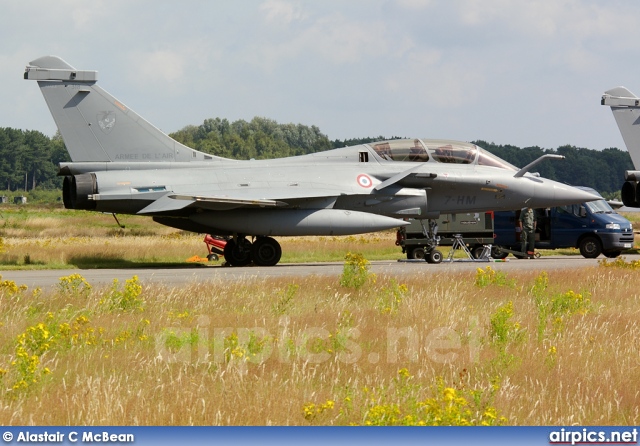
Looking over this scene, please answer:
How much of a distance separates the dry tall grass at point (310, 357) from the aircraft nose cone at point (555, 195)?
11.6m

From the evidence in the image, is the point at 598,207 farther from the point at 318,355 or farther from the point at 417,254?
the point at 318,355

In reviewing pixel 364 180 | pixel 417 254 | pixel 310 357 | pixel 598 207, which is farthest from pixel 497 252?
pixel 310 357

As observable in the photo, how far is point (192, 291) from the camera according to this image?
14070 millimetres

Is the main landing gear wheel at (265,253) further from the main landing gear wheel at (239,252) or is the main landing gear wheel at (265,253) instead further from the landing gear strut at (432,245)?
the landing gear strut at (432,245)

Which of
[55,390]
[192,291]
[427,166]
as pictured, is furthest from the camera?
[427,166]

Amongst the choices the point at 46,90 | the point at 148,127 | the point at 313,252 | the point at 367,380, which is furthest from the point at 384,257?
the point at 367,380

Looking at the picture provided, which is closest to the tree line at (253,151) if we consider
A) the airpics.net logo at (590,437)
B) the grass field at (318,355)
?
the grass field at (318,355)

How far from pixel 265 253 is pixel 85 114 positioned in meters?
5.64

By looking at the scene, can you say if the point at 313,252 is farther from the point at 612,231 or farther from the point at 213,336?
the point at 213,336

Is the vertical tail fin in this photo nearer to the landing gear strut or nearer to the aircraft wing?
the landing gear strut

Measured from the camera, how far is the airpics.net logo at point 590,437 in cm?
614

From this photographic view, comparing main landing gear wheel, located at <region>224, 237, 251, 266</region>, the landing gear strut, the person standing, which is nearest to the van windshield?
the person standing

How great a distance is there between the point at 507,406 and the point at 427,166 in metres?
17.5

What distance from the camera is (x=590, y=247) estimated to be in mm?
29547
